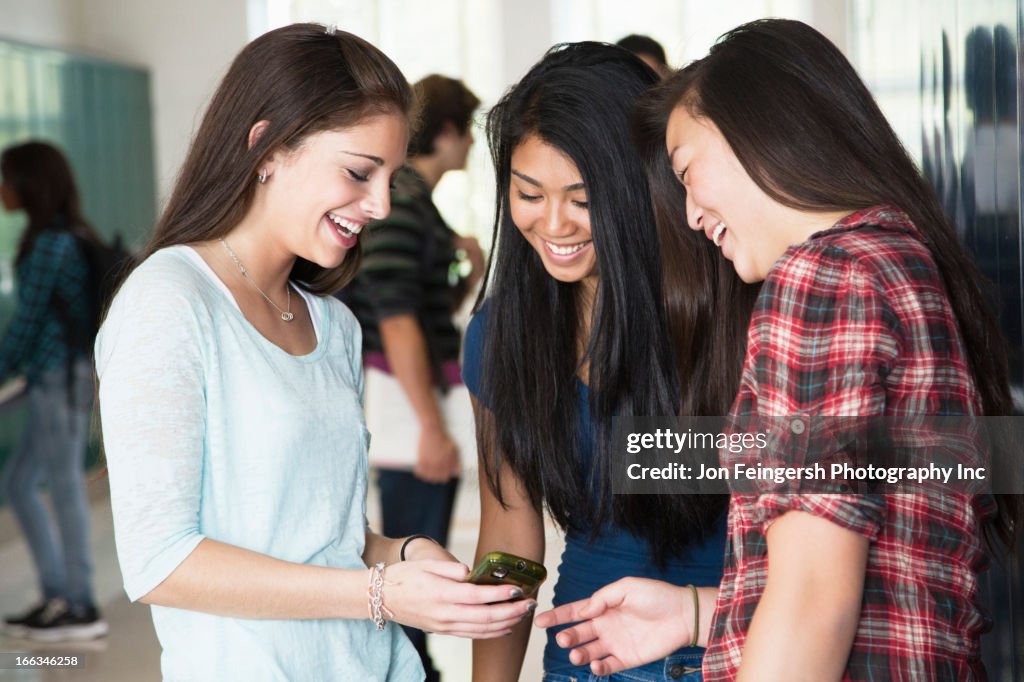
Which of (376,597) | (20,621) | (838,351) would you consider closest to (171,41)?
(20,621)

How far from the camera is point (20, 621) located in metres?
4.12

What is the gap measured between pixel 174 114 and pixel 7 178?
110 inches

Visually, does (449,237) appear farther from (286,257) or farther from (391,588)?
(391,588)

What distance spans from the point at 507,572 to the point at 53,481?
3315 mm

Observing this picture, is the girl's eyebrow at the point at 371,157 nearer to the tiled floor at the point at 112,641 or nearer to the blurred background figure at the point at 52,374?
the tiled floor at the point at 112,641

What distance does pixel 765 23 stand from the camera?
1270 millimetres

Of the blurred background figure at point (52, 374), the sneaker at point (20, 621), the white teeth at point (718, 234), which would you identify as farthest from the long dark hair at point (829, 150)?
the sneaker at point (20, 621)

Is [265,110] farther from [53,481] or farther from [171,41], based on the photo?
[171,41]

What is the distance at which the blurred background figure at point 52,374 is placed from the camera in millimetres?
3852

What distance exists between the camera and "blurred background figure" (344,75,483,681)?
2.92m

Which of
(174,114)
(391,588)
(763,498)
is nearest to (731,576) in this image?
(763,498)

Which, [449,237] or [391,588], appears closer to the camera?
[391,588]

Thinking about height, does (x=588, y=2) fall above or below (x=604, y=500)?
above

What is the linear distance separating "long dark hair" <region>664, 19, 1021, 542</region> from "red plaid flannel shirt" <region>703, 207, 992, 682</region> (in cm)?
6
